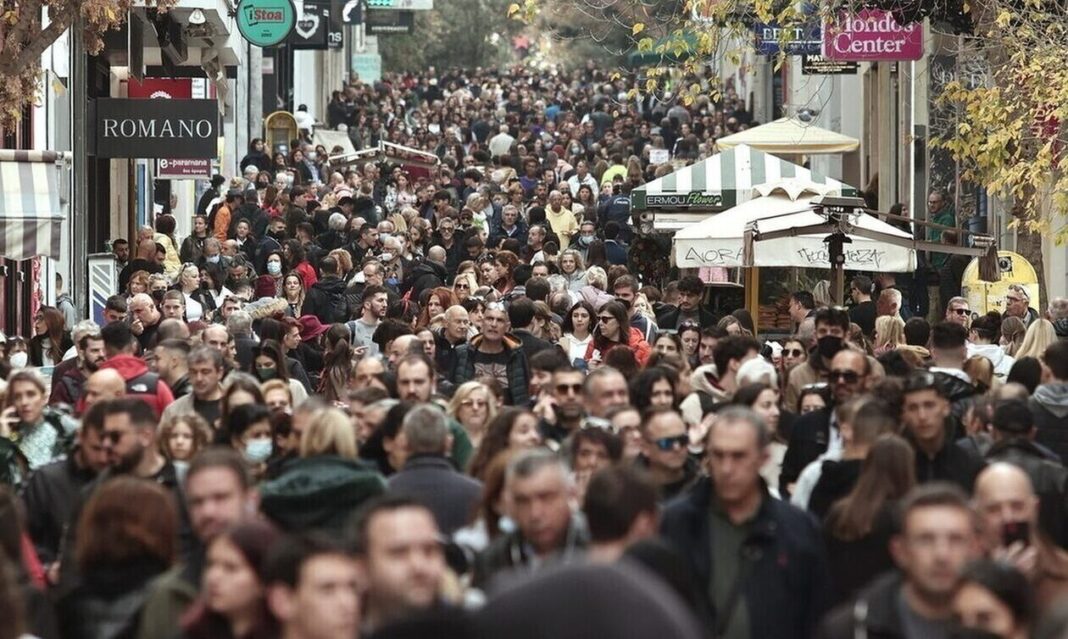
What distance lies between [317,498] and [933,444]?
3050 millimetres

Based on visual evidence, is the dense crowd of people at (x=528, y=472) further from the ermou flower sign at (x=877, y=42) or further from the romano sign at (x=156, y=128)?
the romano sign at (x=156, y=128)

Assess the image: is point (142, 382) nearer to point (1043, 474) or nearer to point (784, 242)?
point (1043, 474)

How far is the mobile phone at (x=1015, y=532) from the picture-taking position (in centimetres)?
800

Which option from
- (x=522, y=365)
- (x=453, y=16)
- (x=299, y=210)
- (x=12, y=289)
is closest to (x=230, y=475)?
(x=522, y=365)

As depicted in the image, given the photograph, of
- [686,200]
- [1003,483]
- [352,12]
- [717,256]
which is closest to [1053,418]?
[1003,483]

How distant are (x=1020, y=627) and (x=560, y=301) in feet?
44.8

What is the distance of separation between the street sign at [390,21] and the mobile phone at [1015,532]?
68.1 metres

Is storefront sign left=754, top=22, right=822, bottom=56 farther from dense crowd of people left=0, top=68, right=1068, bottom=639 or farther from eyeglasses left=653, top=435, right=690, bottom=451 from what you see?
eyeglasses left=653, top=435, right=690, bottom=451

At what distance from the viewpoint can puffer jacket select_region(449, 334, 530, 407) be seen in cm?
1583

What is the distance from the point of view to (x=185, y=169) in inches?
1302

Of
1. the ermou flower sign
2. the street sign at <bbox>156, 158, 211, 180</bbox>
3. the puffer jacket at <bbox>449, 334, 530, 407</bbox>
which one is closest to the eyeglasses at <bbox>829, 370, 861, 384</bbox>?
the puffer jacket at <bbox>449, 334, 530, 407</bbox>

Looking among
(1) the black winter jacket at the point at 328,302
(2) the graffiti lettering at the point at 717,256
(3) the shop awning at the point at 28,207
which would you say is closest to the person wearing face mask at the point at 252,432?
(3) the shop awning at the point at 28,207

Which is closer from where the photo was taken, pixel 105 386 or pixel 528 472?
pixel 528 472

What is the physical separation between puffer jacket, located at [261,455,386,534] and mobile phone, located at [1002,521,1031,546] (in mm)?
2268
